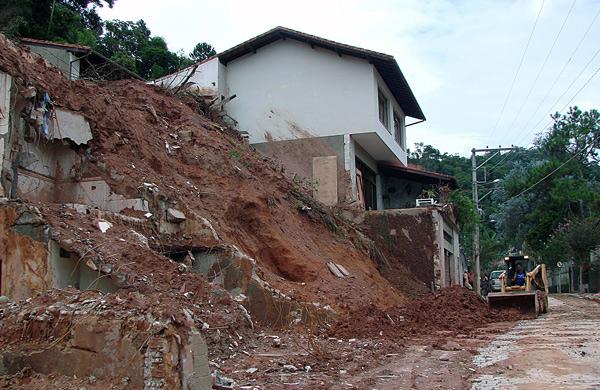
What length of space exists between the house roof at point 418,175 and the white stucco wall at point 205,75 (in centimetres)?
870

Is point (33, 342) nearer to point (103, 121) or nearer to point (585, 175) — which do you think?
point (103, 121)

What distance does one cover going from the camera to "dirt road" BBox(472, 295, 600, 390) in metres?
7.83

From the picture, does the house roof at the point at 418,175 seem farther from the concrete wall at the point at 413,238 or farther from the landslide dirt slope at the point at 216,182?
the landslide dirt slope at the point at 216,182

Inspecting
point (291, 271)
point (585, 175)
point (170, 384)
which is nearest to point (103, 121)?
point (291, 271)

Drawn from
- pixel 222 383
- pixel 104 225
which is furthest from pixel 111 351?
pixel 104 225

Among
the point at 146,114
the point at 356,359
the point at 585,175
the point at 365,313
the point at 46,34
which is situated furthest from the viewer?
the point at 585,175

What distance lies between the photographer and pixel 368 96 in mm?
23719

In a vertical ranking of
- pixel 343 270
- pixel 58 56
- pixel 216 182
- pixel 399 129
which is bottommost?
pixel 343 270

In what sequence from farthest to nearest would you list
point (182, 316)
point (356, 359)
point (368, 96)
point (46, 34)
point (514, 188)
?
point (514, 188) < point (46, 34) < point (368, 96) < point (356, 359) < point (182, 316)

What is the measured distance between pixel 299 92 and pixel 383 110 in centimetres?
394

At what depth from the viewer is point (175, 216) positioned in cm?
1342

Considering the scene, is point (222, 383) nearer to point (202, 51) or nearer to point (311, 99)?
point (311, 99)

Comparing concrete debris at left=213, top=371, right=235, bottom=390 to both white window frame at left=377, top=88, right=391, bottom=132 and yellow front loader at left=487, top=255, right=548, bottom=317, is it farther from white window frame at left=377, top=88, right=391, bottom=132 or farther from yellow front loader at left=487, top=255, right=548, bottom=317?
white window frame at left=377, top=88, right=391, bottom=132

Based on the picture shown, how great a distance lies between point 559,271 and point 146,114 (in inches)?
1732
